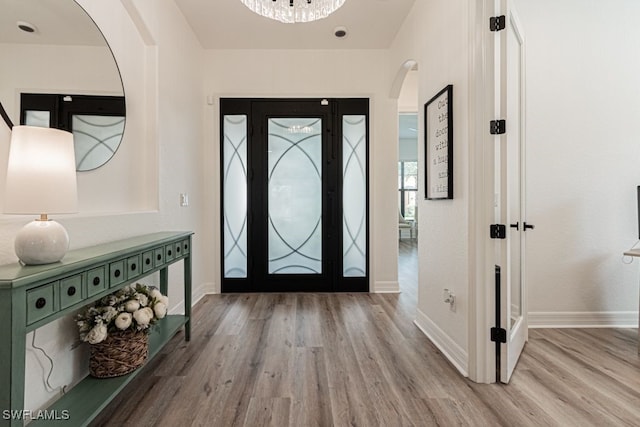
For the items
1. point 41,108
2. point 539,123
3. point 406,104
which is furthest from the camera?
point 406,104

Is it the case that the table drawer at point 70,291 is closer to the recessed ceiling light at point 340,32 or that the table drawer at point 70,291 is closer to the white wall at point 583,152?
the white wall at point 583,152

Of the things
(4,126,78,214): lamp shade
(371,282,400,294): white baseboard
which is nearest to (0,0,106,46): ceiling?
(4,126,78,214): lamp shade

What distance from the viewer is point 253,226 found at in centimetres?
387

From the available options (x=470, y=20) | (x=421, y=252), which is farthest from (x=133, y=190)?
(x=470, y=20)

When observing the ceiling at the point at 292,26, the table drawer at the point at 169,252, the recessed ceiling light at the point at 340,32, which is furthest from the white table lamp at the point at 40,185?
the recessed ceiling light at the point at 340,32

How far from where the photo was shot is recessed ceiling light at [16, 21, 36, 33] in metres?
1.48

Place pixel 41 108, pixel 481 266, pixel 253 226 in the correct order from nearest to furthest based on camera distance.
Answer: pixel 41 108 → pixel 481 266 → pixel 253 226

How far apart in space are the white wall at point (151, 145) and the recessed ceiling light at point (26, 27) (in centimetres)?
42

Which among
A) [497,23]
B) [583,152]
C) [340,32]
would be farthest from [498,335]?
[340,32]

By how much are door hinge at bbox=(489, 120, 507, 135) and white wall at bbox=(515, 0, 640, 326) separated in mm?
1129

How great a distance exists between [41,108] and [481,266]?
8.41ft

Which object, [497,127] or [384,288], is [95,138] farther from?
[384,288]

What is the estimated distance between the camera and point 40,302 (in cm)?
112

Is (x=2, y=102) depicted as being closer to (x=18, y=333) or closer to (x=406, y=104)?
(x=18, y=333)
